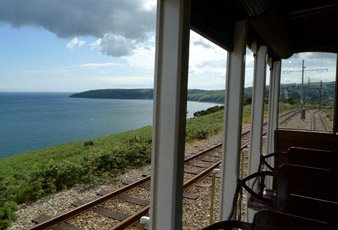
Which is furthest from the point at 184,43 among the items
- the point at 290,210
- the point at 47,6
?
the point at 290,210

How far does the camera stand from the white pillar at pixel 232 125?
258 cm

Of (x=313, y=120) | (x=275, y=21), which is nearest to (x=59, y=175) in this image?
(x=313, y=120)

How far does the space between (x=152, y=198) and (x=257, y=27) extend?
157cm

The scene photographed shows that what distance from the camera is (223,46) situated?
7.82ft

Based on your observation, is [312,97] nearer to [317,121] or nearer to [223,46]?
[317,121]

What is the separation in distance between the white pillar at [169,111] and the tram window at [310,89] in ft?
11.3

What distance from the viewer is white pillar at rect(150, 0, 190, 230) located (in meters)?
1.42

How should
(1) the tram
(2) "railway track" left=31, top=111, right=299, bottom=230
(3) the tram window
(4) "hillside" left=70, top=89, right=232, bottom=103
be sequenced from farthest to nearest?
(3) the tram window → (2) "railway track" left=31, top=111, right=299, bottom=230 → (4) "hillside" left=70, top=89, right=232, bottom=103 → (1) the tram

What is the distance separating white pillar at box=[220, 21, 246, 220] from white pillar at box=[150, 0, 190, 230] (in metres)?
1.21

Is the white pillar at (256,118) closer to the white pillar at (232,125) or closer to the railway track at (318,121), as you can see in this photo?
the railway track at (318,121)

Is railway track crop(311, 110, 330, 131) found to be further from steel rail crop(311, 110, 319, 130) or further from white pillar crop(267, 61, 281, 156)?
white pillar crop(267, 61, 281, 156)

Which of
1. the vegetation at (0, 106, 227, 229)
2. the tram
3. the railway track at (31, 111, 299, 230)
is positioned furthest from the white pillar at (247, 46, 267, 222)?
the vegetation at (0, 106, 227, 229)

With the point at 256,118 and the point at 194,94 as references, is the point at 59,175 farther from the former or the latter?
the point at 194,94

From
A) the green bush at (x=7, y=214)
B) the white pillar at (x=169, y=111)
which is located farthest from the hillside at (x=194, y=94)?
the green bush at (x=7, y=214)
